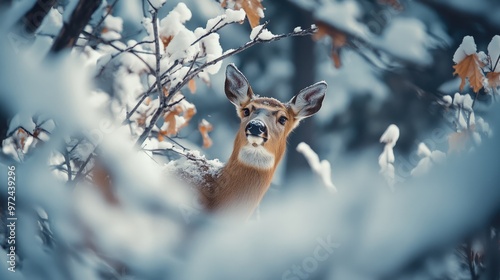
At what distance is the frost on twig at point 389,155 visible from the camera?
1.46 metres

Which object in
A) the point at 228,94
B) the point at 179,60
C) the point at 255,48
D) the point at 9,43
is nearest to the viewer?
the point at 9,43

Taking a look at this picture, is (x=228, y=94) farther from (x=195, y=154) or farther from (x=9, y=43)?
(x=9, y=43)

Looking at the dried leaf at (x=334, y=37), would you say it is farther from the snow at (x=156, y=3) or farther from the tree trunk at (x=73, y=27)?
the tree trunk at (x=73, y=27)

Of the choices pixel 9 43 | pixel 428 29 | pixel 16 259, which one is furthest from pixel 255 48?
pixel 16 259

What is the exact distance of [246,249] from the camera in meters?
1.29

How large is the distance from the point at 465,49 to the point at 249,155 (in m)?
0.57

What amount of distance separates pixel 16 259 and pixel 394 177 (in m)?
0.82

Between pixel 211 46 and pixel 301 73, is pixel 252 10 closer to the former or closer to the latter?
pixel 211 46

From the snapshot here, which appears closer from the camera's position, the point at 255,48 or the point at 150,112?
the point at 150,112

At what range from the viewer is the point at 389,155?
1.48 m

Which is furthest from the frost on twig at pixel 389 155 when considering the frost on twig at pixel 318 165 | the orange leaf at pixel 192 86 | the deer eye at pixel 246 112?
the orange leaf at pixel 192 86

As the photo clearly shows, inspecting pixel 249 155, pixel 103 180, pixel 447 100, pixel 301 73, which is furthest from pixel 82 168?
pixel 447 100

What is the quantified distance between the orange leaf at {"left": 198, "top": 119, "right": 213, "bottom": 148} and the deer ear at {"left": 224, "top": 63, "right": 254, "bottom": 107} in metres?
0.11

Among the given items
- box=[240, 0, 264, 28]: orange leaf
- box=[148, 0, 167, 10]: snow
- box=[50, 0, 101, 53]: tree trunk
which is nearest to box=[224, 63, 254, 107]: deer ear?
box=[240, 0, 264, 28]: orange leaf
